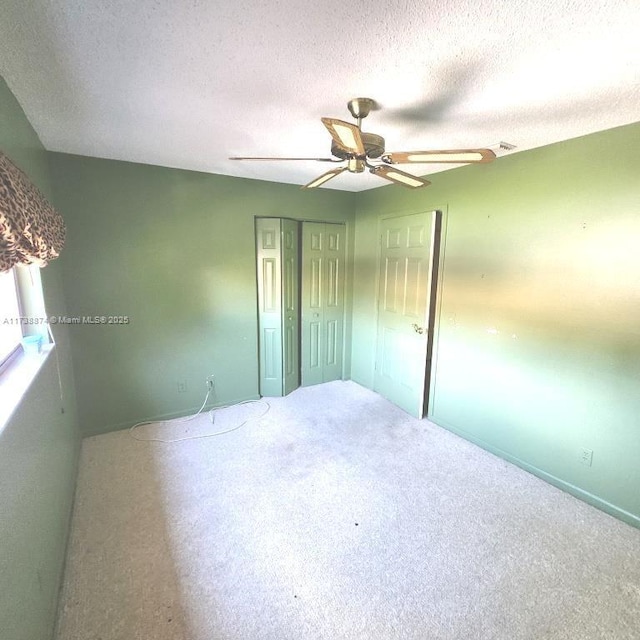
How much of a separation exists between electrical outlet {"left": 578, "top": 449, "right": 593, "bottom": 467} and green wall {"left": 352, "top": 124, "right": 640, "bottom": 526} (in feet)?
0.07

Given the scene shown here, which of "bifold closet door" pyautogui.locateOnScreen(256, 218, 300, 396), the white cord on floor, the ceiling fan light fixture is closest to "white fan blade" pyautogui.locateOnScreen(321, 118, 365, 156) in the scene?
the ceiling fan light fixture

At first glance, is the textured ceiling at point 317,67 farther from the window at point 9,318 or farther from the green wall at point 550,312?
the window at point 9,318

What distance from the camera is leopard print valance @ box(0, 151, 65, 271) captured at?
0.94m

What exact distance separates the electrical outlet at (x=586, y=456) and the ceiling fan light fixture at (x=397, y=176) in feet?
6.62

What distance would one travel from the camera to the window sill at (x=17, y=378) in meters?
1.16

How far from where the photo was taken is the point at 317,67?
1326 millimetres

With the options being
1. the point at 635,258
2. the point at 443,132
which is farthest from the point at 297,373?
the point at 635,258

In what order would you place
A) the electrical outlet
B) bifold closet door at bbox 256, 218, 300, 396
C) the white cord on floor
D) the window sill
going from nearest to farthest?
the window sill
the electrical outlet
the white cord on floor
bifold closet door at bbox 256, 218, 300, 396

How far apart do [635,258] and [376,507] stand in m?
2.11

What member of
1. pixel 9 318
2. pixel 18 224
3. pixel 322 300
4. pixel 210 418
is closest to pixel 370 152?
pixel 18 224

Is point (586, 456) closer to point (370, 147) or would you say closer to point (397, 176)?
point (397, 176)

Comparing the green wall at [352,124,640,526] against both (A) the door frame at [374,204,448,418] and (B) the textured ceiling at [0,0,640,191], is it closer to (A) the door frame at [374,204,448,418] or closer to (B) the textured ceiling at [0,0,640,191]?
(A) the door frame at [374,204,448,418]

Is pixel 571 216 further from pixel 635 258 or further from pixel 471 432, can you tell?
pixel 471 432

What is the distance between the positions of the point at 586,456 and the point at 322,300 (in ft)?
8.77
